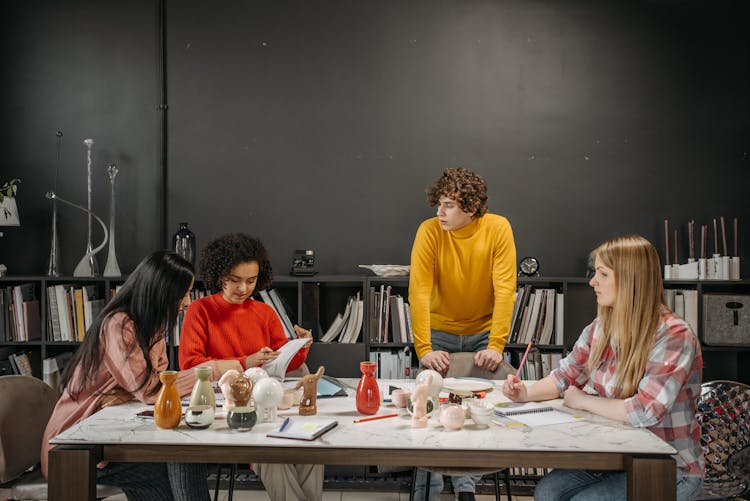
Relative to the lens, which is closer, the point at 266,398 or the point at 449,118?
the point at 266,398

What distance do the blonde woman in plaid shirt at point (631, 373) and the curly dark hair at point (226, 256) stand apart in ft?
4.24

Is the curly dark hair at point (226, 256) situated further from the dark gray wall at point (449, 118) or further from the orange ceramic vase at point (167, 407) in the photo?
the dark gray wall at point (449, 118)

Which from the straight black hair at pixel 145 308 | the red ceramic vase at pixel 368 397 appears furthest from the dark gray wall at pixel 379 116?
the red ceramic vase at pixel 368 397

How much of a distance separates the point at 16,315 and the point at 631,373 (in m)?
3.33

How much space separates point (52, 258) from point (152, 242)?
0.57 meters

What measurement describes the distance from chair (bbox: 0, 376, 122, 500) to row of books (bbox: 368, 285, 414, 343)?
5.77 ft

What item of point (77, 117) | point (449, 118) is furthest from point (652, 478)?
point (77, 117)

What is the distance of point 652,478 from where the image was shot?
6.19ft

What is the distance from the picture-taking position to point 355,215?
4.17m

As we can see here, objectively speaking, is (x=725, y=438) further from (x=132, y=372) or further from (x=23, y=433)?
(x=23, y=433)

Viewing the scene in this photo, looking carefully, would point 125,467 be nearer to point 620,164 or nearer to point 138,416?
point 138,416

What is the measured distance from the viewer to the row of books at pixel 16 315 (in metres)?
A: 3.86

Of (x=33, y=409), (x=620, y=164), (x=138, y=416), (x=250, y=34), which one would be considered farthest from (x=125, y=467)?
(x=620, y=164)

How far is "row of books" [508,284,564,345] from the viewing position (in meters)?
3.84
